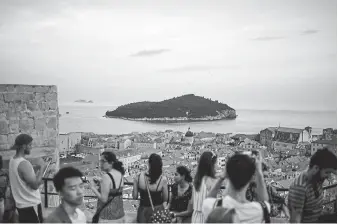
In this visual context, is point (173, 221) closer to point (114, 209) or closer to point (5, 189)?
point (114, 209)

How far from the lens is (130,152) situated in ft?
34.5

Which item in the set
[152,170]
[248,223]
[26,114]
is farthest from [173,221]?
[26,114]

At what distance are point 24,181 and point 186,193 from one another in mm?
1366

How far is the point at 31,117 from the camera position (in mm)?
4902

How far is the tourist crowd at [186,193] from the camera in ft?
6.03

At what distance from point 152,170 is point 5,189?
6.41 feet

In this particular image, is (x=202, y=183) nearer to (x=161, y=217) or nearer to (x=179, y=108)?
(x=161, y=217)

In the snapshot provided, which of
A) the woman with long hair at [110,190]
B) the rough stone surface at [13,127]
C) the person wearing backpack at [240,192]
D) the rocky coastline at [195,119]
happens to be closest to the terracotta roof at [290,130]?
the rocky coastline at [195,119]

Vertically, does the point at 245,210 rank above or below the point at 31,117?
below

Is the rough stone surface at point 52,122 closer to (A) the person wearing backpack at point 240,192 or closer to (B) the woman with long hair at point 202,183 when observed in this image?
(B) the woman with long hair at point 202,183

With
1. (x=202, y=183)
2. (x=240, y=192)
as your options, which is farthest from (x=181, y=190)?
(x=240, y=192)

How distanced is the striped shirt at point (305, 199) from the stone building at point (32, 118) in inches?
144

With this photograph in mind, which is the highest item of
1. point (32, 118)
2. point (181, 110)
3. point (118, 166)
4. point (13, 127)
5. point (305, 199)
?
point (181, 110)

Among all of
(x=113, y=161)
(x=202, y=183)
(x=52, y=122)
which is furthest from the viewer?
(x=52, y=122)
